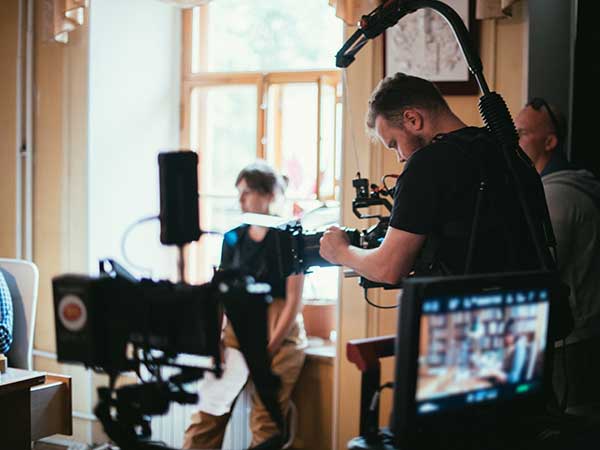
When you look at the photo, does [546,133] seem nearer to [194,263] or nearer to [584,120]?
[584,120]

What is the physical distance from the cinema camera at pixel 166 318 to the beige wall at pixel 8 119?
2.57m

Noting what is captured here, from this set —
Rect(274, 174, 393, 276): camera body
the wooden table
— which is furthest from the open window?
the wooden table

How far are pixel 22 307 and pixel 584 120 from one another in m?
2.11

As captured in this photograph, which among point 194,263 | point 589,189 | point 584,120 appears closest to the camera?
point 589,189

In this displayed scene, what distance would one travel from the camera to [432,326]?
1292 mm

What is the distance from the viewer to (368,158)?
3.11 meters

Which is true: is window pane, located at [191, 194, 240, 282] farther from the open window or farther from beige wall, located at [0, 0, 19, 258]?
beige wall, located at [0, 0, 19, 258]

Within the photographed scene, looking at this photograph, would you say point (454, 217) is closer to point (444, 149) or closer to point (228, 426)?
point (444, 149)

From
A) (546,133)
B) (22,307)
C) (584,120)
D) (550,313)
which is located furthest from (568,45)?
Result: (22,307)

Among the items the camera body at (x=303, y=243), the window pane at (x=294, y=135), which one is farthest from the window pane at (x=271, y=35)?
the camera body at (x=303, y=243)

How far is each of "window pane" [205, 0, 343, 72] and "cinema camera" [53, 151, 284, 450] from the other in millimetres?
2227

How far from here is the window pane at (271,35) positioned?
3.54 meters

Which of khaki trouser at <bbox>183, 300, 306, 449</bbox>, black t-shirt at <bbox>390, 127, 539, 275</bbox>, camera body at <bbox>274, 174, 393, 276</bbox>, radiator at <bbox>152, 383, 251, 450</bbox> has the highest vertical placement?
black t-shirt at <bbox>390, 127, 539, 275</bbox>

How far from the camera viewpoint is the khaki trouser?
10.2ft
